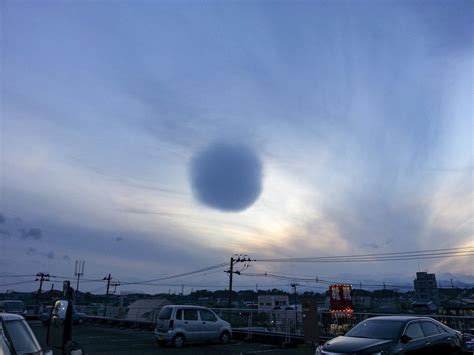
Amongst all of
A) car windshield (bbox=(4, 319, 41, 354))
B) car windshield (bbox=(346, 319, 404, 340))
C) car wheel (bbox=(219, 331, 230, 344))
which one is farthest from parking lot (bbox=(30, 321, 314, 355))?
car windshield (bbox=(4, 319, 41, 354))

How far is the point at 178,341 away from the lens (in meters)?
15.8

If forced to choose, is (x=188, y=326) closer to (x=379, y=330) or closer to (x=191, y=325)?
(x=191, y=325)

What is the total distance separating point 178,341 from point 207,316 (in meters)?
1.80

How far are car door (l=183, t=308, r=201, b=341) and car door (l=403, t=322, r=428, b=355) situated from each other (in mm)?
9416

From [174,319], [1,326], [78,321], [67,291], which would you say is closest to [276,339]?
[174,319]

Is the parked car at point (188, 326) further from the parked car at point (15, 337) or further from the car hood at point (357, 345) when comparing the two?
the parked car at point (15, 337)

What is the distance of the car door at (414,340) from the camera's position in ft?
29.8

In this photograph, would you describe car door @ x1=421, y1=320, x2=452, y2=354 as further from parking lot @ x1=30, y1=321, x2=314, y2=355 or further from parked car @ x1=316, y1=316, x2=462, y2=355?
parking lot @ x1=30, y1=321, x2=314, y2=355

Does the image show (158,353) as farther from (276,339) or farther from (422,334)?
(422,334)

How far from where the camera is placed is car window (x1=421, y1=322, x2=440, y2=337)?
9.84 m

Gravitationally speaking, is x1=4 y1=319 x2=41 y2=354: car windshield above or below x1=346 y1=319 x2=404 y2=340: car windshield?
above

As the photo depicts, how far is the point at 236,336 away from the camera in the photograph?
18750 mm

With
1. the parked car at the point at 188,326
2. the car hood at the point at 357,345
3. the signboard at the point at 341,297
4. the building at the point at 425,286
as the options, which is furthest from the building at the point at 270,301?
the car hood at the point at 357,345

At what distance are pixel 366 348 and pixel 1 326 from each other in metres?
7.50
